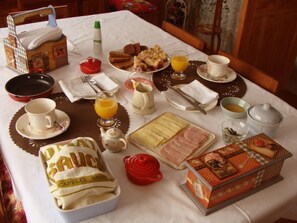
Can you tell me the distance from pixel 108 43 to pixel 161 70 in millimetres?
385

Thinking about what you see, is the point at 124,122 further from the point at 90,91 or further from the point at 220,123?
the point at 220,123

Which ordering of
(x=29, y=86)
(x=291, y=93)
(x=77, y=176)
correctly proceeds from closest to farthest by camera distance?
(x=77, y=176) → (x=29, y=86) → (x=291, y=93)

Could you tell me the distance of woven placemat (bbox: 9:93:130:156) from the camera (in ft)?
3.36

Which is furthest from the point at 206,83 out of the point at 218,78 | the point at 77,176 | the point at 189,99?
the point at 77,176

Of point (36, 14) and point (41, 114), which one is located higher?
point (36, 14)

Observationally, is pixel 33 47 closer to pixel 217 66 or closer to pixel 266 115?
pixel 217 66

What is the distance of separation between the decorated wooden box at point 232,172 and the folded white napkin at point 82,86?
Result: 0.55 metres

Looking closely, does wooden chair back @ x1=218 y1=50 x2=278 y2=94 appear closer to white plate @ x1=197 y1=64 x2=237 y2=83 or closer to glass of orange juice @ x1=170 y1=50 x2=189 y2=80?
white plate @ x1=197 y1=64 x2=237 y2=83

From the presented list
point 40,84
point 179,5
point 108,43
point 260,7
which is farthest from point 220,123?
point 179,5

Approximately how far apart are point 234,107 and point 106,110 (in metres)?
0.47

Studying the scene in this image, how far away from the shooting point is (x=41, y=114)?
3.36 feet

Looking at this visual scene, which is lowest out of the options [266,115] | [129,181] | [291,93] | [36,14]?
[291,93]

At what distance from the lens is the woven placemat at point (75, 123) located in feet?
3.36

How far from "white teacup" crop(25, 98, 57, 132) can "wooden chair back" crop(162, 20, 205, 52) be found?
931 millimetres
